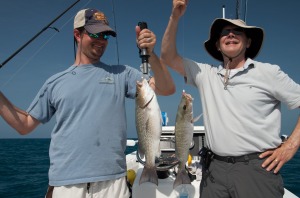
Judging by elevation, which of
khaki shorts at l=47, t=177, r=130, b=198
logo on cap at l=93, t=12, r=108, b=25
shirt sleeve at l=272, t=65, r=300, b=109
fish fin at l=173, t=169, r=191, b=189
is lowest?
fish fin at l=173, t=169, r=191, b=189

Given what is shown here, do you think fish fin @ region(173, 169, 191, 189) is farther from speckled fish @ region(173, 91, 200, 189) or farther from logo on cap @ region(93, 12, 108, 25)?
logo on cap @ region(93, 12, 108, 25)

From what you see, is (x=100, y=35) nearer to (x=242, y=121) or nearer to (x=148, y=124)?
(x=148, y=124)

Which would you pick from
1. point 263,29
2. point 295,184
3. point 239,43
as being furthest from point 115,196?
point 295,184

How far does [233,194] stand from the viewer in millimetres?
3258

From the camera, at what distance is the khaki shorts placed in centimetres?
315

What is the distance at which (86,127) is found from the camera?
320 centimetres

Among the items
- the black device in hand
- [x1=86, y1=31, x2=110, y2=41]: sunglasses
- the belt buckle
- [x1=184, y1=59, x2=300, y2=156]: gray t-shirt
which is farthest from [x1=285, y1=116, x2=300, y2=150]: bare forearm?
[x1=86, y1=31, x2=110, y2=41]: sunglasses

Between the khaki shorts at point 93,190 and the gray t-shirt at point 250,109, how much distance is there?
4.05ft

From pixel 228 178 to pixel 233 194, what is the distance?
0.19 meters

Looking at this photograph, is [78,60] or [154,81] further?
[78,60]

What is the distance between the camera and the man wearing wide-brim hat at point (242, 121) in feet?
10.5

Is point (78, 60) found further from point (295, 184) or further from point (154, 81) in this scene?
point (295, 184)

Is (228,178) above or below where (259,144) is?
below

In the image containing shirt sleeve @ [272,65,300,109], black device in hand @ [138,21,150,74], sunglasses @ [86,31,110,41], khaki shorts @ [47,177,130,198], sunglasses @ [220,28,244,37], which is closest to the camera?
black device in hand @ [138,21,150,74]
